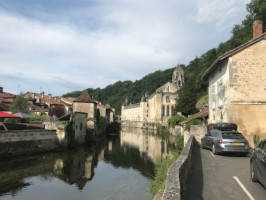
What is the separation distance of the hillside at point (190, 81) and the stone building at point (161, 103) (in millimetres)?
5208

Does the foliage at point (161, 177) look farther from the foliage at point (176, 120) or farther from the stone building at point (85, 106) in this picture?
the foliage at point (176, 120)

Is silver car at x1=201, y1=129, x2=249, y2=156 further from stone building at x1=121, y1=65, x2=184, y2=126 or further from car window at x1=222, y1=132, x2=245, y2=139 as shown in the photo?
stone building at x1=121, y1=65, x2=184, y2=126

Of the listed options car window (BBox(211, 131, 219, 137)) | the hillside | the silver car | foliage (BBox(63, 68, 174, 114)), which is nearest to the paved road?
the silver car

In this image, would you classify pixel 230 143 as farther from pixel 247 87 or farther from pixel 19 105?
pixel 19 105

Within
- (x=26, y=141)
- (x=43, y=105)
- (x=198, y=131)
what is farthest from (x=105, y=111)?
(x=198, y=131)

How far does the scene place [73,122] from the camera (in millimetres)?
23281

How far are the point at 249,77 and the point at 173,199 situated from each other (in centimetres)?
1542

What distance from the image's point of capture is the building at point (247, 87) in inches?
616

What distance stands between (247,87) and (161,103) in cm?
5710

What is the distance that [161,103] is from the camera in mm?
73125

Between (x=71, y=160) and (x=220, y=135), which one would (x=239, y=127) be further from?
(x=71, y=160)

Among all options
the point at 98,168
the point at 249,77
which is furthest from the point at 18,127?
the point at 249,77

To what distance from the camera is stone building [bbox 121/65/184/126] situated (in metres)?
73.0

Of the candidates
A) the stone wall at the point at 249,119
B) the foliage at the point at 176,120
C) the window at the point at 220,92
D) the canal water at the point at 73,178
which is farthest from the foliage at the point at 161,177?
the foliage at the point at 176,120
